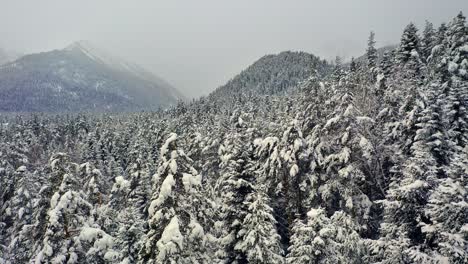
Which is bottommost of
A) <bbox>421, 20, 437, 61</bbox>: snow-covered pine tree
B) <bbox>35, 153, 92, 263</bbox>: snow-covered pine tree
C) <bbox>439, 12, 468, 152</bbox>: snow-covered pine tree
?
<bbox>35, 153, 92, 263</bbox>: snow-covered pine tree

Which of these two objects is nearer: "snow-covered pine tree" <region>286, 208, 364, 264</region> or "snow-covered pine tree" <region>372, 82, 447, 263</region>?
"snow-covered pine tree" <region>372, 82, 447, 263</region>

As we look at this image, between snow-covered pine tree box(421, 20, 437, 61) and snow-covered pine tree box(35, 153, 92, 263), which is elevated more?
snow-covered pine tree box(421, 20, 437, 61)

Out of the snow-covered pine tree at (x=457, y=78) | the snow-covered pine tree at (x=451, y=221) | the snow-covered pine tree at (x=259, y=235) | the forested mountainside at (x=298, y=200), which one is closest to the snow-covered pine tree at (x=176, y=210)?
the forested mountainside at (x=298, y=200)

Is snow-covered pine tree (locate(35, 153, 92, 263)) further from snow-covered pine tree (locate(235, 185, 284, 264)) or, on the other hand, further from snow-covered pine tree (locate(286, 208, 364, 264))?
snow-covered pine tree (locate(286, 208, 364, 264))

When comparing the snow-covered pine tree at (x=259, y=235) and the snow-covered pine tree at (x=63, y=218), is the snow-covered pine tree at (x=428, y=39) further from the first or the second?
the snow-covered pine tree at (x=63, y=218)

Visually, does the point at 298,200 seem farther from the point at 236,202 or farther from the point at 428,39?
the point at 428,39

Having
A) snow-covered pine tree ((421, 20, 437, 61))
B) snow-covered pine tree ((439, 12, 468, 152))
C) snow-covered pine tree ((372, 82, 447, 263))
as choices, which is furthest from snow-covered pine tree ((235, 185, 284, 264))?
snow-covered pine tree ((421, 20, 437, 61))

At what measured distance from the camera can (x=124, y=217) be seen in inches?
821

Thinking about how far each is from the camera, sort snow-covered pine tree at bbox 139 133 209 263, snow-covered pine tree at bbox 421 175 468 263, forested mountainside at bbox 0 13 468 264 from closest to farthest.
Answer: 1. snow-covered pine tree at bbox 421 175 468 263
2. snow-covered pine tree at bbox 139 133 209 263
3. forested mountainside at bbox 0 13 468 264

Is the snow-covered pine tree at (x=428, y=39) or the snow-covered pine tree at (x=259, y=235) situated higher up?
the snow-covered pine tree at (x=428, y=39)

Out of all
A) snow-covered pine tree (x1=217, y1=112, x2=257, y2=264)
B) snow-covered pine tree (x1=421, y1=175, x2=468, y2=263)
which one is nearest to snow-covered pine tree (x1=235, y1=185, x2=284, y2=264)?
snow-covered pine tree (x1=217, y1=112, x2=257, y2=264)

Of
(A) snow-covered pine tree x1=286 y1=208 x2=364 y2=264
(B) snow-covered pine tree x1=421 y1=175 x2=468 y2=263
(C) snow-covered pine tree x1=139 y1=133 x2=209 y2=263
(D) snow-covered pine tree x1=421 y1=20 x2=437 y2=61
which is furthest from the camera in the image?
(D) snow-covered pine tree x1=421 y1=20 x2=437 y2=61

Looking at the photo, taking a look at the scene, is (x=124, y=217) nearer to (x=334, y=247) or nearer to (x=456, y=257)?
(x=334, y=247)

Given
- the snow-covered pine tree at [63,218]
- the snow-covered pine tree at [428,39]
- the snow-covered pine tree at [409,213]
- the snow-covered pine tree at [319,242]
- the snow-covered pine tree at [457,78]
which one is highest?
the snow-covered pine tree at [428,39]
